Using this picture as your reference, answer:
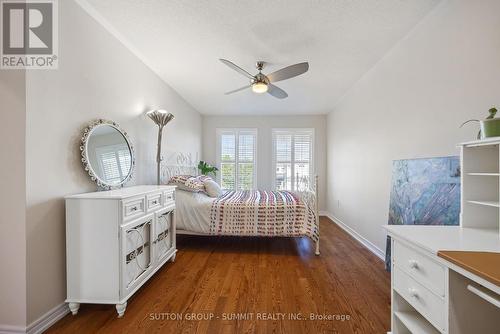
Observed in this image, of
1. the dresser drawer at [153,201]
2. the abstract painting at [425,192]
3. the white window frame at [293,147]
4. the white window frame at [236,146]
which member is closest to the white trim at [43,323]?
the dresser drawer at [153,201]

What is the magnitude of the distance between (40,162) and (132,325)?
133cm

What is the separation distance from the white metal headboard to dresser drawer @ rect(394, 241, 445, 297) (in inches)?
120

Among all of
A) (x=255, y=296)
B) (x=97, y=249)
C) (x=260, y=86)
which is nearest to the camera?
(x=97, y=249)

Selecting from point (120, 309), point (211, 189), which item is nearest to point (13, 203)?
point (120, 309)

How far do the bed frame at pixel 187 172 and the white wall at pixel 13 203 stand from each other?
5.60 feet

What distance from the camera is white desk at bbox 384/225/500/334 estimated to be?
36.7 inches

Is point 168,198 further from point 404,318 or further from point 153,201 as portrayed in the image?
point 404,318

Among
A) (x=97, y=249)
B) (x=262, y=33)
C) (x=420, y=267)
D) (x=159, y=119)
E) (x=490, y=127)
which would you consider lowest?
(x=97, y=249)

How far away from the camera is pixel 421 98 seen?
2.05 meters

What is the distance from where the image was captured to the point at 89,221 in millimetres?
1630

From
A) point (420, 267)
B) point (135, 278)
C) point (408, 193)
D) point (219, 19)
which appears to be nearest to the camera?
point (420, 267)

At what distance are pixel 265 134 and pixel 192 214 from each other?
320 centimetres

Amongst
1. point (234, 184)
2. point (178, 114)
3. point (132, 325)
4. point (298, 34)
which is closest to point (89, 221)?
point (132, 325)

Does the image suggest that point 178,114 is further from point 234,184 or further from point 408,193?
point 408,193
